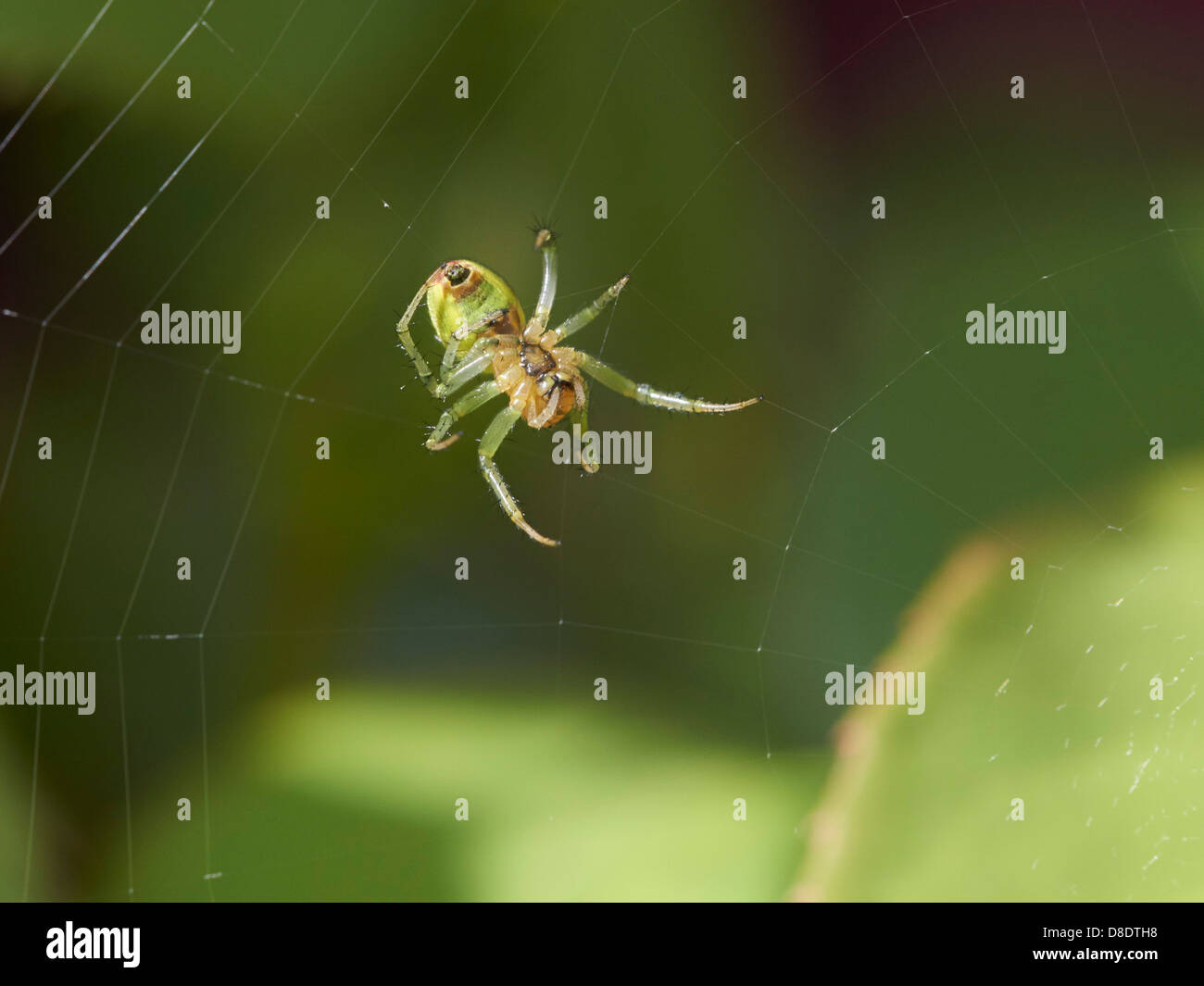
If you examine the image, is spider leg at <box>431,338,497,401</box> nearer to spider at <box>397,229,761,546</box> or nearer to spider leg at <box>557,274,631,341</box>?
spider at <box>397,229,761,546</box>

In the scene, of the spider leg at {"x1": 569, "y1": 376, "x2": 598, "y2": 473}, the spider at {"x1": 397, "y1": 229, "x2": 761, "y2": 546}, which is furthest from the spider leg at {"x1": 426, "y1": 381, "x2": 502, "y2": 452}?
the spider leg at {"x1": 569, "y1": 376, "x2": 598, "y2": 473}

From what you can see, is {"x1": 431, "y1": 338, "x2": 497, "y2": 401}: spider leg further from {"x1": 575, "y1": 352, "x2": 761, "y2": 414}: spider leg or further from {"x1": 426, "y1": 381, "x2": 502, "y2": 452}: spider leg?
{"x1": 575, "y1": 352, "x2": 761, "y2": 414}: spider leg

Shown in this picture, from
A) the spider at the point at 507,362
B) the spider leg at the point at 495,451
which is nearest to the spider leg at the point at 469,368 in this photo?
the spider at the point at 507,362

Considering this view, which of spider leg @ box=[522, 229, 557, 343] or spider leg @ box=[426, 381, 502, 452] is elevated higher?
→ spider leg @ box=[522, 229, 557, 343]

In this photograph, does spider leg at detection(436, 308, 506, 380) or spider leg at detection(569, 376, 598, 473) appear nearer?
spider leg at detection(436, 308, 506, 380)

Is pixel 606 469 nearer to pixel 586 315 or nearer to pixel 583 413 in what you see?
pixel 583 413

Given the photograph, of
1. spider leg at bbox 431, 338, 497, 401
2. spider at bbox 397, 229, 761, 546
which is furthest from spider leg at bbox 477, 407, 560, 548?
spider leg at bbox 431, 338, 497, 401

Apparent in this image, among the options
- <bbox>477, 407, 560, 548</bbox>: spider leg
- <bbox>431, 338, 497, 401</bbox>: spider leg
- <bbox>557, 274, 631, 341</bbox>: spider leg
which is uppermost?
<bbox>557, 274, 631, 341</bbox>: spider leg

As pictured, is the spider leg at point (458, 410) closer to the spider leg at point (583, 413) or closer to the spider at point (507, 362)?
the spider at point (507, 362)
